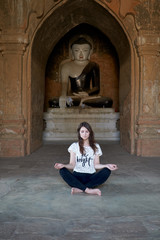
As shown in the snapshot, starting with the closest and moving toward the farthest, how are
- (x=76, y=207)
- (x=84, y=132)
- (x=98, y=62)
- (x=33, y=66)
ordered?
1. (x=76, y=207)
2. (x=84, y=132)
3. (x=33, y=66)
4. (x=98, y=62)

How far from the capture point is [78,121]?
7156 mm

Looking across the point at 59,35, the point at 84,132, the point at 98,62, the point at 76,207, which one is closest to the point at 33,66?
the point at 59,35

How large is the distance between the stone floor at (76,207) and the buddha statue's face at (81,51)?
5188mm

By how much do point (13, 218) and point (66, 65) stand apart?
22.2ft

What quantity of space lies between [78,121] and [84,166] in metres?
4.37

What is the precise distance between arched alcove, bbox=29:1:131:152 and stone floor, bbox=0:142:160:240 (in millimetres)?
2091

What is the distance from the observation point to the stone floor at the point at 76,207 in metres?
1.81

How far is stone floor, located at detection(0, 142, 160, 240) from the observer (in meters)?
1.81

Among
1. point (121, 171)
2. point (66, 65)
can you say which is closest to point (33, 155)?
point (121, 171)

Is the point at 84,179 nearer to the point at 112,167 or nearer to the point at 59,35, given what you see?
the point at 112,167

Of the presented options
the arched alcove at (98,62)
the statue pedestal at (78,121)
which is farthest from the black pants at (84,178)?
the arched alcove at (98,62)

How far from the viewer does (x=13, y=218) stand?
2.06 m

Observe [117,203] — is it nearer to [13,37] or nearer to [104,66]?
[13,37]

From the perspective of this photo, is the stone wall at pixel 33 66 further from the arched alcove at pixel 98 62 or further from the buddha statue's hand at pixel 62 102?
the arched alcove at pixel 98 62
